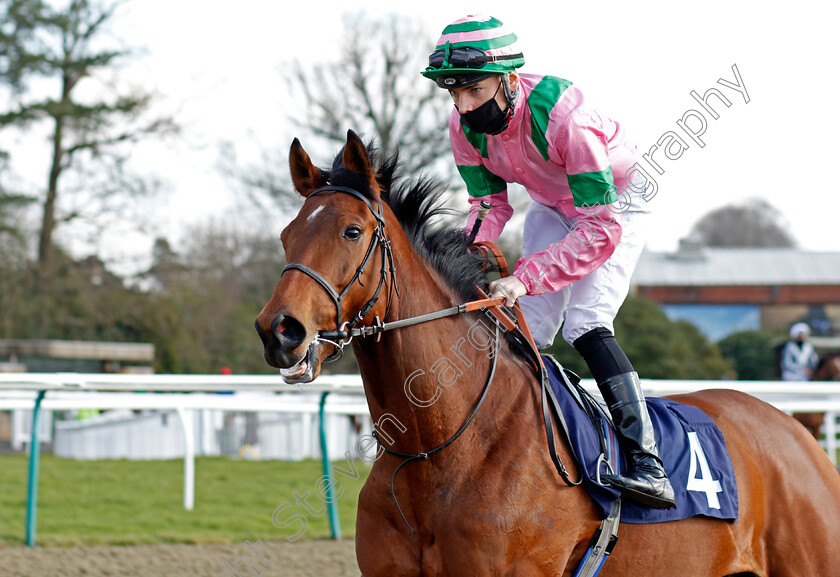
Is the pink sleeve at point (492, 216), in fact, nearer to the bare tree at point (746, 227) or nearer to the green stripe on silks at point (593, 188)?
the green stripe on silks at point (593, 188)

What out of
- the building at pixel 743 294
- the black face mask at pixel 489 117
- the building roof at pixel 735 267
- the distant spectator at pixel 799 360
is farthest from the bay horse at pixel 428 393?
the building roof at pixel 735 267

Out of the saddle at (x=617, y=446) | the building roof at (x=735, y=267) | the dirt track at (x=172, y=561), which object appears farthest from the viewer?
the building roof at (x=735, y=267)

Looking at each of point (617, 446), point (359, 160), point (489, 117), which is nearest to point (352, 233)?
point (359, 160)

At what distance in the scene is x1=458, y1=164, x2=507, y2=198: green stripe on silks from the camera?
9.94 feet

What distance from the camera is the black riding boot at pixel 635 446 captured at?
2498 millimetres

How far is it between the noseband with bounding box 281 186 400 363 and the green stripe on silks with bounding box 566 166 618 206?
645 mm

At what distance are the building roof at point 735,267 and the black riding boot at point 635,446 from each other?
36.7 meters

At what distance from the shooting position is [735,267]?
40781 mm

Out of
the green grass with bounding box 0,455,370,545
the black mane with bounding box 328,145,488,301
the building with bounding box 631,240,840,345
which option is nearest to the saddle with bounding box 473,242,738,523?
the black mane with bounding box 328,145,488,301

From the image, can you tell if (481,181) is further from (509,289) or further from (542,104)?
(509,289)

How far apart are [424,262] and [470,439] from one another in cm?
55

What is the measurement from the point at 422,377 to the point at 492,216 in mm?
937

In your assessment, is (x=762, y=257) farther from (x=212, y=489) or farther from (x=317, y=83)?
(x=212, y=489)

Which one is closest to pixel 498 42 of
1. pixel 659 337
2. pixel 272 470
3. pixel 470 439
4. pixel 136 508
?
pixel 470 439
